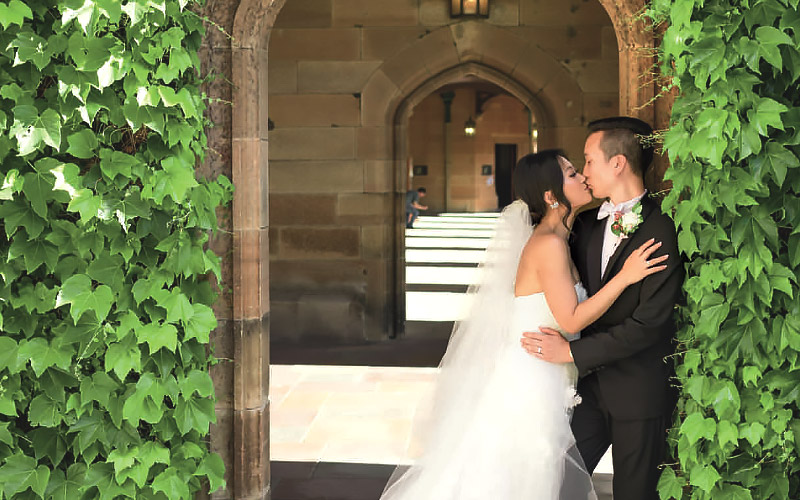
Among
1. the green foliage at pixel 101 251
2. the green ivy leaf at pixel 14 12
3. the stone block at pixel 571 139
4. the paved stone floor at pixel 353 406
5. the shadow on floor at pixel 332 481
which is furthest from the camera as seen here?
the stone block at pixel 571 139

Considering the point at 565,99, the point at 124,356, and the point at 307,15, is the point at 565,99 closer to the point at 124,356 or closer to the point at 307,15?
the point at 307,15

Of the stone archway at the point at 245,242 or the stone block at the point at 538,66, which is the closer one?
the stone archway at the point at 245,242

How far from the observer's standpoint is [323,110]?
7898 mm

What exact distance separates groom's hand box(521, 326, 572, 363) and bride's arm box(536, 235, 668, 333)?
0.10 m

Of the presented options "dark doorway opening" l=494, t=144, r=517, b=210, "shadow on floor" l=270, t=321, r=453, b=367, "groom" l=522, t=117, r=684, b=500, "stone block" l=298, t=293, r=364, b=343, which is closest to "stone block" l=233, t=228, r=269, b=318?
"groom" l=522, t=117, r=684, b=500

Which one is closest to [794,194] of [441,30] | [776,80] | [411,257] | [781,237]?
[781,237]

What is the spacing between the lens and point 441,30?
7746 mm

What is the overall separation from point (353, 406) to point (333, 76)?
135 inches

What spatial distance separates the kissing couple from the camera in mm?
2525

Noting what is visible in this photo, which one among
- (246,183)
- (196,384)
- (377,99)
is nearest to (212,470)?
(196,384)

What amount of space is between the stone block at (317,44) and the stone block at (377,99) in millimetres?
277

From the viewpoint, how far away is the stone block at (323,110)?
25.9 feet

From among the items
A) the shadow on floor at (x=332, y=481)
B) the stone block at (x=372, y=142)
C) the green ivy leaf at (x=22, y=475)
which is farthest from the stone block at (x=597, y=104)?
the green ivy leaf at (x=22, y=475)

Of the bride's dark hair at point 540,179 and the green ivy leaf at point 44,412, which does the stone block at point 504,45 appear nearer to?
the bride's dark hair at point 540,179
